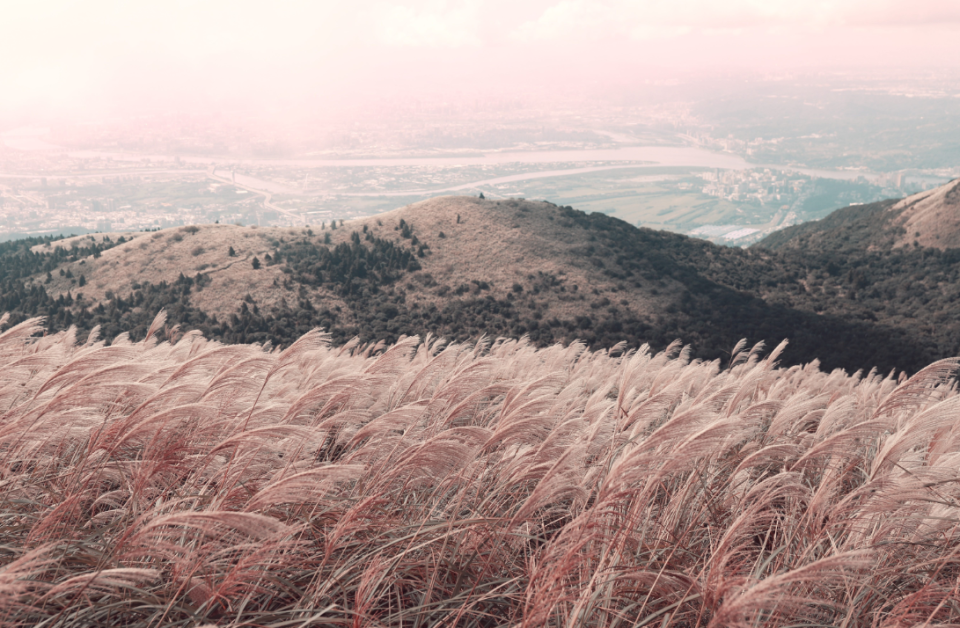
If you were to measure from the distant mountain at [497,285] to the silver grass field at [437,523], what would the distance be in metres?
42.8

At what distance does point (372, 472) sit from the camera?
3.50m

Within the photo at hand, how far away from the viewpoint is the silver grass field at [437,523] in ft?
6.86

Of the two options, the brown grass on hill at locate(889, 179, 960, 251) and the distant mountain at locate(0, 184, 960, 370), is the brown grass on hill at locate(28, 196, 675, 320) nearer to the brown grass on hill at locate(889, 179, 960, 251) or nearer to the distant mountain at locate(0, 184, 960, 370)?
the distant mountain at locate(0, 184, 960, 370)

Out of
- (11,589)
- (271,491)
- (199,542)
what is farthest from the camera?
(199,542)

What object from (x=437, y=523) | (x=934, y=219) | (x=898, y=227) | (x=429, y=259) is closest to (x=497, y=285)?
(x=429, y=259)

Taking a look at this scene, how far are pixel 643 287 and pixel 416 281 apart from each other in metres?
24.9

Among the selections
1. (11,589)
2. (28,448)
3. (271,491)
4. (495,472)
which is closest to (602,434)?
(495,472)

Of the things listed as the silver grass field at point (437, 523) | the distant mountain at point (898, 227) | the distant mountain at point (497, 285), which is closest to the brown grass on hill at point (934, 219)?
the distant mountain at point (898, 227)

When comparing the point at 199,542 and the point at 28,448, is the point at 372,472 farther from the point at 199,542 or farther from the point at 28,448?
the point at 28,448

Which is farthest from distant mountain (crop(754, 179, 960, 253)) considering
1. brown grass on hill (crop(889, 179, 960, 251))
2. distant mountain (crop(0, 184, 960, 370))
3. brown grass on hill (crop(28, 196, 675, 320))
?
brown grass on hill (crop(28, 196, 675, 320))

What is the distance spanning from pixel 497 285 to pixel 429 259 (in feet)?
31.6

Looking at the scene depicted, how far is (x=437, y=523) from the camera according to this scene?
2777 mm

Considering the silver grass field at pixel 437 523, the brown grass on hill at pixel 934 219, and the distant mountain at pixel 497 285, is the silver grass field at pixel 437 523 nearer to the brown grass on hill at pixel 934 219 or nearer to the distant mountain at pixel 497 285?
the distant mountain at pixel 497 285

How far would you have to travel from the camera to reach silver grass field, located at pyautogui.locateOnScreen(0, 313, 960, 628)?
82.4 inches
